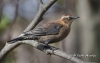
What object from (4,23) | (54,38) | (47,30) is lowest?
(54,38)

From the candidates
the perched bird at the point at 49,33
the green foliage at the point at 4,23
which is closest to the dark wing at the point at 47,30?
the perched bird at the point at 49,33

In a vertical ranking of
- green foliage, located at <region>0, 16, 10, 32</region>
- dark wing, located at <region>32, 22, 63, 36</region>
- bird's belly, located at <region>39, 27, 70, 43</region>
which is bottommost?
bird's belly, located at <region>39, 27, 70, 43</region>

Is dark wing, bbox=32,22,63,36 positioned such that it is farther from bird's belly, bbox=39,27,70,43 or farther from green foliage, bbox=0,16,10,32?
green foliage, bbox=0,16,10,32

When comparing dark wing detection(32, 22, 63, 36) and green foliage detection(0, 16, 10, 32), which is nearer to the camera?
dark wing detection(32, 22, 63, 36)

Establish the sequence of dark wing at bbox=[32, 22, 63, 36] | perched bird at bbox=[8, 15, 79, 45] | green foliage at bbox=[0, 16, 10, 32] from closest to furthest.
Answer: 1. perched bird at bbox=[8, 15, 79, 45]
2. dark wing at bbox=[32, 22, 63, 36]
3. green foliage at bbox=[0, 16, 10, 32]

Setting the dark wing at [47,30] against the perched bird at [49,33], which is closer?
the perched bird at [49,33]

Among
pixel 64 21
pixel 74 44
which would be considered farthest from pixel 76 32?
pixel 64 21

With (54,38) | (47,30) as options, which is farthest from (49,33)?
(54,38)

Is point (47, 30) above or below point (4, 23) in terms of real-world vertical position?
below

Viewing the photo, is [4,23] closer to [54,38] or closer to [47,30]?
[47,30]

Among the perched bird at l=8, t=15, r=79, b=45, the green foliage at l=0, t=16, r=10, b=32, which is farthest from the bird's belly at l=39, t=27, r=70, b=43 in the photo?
the green foliage at l=0, t=16, r=10, b=32

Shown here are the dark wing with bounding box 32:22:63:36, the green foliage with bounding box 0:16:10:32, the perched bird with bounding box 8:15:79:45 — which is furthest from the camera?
the green foliage with bounding box 0:16:10:32

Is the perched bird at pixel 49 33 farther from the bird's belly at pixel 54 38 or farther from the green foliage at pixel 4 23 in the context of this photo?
the green foliage at pixel 4 23

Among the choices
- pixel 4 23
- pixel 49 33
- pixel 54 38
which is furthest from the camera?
pixel 4 23
